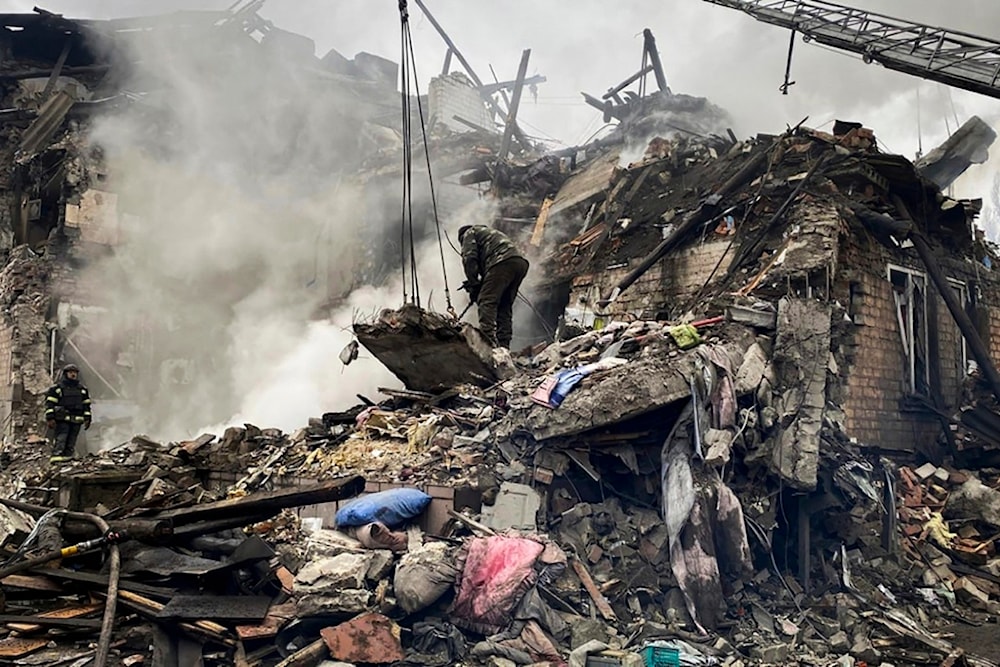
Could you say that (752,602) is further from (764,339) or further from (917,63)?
(917,63)

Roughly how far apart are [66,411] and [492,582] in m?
7.64

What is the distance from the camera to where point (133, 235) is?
Answer: 1366 centimetres

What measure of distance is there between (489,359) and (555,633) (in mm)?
3825

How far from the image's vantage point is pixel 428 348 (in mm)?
8031

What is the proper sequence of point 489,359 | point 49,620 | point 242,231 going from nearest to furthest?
point 49,620 < point 489,359 < point 242,231

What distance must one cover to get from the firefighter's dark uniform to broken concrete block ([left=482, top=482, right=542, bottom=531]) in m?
3.12

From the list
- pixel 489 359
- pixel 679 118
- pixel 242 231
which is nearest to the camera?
pixel 489 359

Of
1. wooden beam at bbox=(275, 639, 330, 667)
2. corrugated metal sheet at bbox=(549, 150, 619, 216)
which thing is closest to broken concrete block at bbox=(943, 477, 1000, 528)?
corrugated metal sheet at bbox=(549, 150, 619, 216)

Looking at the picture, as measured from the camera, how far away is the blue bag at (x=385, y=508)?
5660 mm

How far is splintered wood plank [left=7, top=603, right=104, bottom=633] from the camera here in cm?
427

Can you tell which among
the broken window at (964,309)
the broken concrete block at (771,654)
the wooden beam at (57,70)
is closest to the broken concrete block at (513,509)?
the broken concrete block at (771,654)

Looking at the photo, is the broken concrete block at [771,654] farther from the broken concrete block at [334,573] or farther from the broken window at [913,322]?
the broken window at [913,322]

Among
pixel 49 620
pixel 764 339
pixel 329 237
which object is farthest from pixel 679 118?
pixel 49 620

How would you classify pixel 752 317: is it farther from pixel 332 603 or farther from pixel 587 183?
pixel 587 183
